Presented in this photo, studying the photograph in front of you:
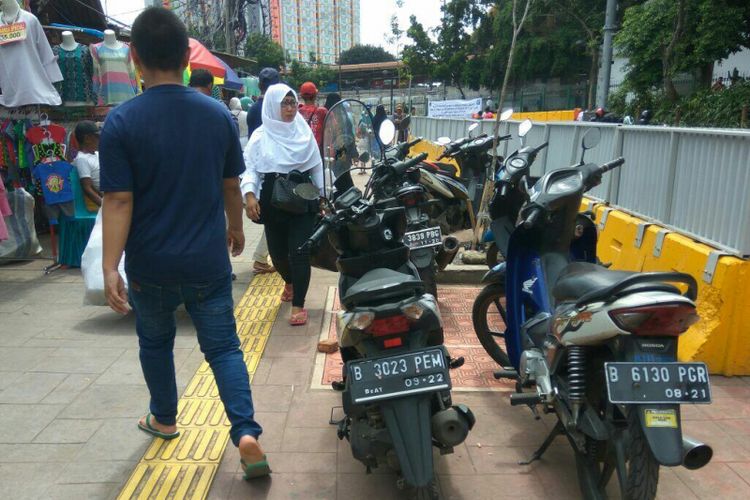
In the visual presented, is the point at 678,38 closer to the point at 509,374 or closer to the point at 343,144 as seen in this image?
the point at 343,144

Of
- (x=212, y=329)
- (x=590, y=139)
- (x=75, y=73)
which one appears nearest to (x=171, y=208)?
(x=212, y=329)

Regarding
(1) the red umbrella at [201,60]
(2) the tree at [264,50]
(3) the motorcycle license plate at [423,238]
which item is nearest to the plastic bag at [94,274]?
(3) the motorcycle license plate at [423,238]

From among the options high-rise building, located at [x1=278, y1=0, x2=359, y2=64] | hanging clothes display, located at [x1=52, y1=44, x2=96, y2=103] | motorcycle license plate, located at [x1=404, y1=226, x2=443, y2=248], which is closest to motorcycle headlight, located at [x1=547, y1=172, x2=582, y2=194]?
motorcycle license plate, located at [x1=404, y1=226, x2=443, y2=248]

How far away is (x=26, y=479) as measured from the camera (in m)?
2.71

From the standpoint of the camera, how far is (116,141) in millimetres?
2391

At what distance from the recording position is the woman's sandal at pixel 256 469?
8.80ft

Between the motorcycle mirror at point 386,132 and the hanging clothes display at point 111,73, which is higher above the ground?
the hanging clothes display at point 111,73

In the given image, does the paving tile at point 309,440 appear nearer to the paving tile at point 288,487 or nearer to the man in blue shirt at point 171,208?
the paving tile at point 288,487

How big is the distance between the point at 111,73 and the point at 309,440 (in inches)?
202

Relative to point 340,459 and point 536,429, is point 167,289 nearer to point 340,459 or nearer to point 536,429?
point 340,459

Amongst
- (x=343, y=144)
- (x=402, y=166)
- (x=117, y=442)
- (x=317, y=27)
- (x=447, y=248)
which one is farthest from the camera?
(x=317, y=27)

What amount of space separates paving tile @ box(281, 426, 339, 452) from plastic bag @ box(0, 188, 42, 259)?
188 inches

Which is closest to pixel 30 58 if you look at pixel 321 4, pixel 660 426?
pixel 660 426

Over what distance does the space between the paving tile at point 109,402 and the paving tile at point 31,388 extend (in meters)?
0.23
